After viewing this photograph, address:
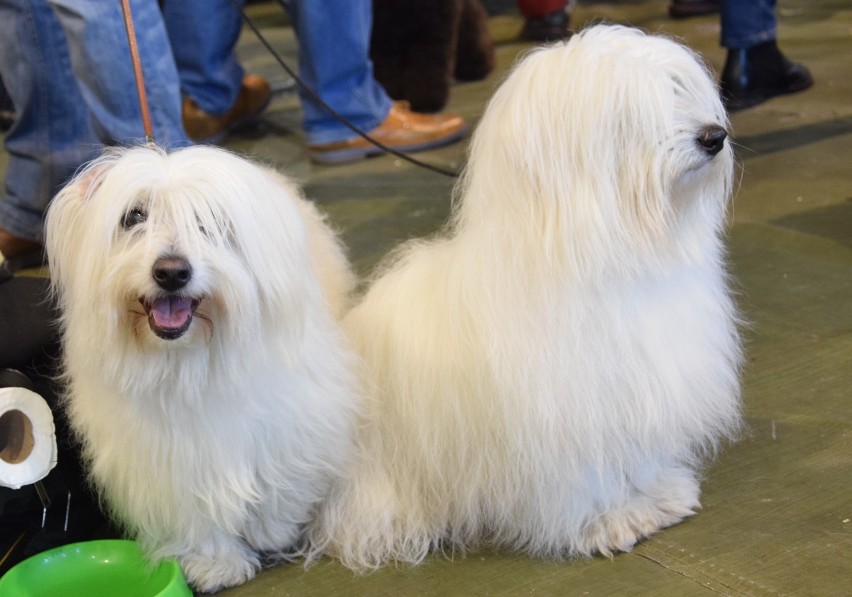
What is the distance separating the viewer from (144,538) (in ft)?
5.77

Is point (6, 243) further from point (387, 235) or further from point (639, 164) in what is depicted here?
point (639, 164)

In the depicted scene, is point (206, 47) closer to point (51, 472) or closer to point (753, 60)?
point (753, 60)

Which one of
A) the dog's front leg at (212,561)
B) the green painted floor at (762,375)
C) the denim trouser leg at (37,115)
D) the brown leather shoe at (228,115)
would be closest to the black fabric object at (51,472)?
the dog's front leg at (212,561)

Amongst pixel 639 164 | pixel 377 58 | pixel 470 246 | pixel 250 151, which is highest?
pixel 639 164

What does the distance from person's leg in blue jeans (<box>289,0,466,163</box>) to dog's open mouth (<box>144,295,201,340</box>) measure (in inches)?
88.2

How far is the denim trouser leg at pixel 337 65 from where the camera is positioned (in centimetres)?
375

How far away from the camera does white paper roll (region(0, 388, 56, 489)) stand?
5.70ft

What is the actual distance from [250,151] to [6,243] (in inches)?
55.7

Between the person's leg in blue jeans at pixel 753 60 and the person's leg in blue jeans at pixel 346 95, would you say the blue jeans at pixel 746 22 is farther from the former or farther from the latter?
the person's leg in blue jeans at pixel 346 95

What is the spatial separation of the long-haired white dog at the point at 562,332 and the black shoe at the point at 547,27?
427 cm

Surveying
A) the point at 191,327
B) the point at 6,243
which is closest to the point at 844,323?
the point at 191,327

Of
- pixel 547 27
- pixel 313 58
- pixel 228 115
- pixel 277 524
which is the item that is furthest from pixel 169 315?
pixel 547 27

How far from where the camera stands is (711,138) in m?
1.58

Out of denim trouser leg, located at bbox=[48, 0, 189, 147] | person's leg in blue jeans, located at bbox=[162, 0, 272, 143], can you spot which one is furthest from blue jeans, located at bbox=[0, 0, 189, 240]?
person's leg in blue jeans, located at bbox=[162, 0, 272, 143]
